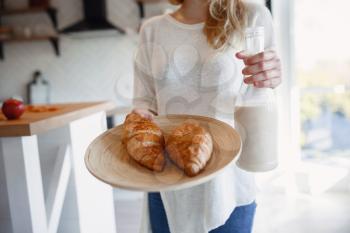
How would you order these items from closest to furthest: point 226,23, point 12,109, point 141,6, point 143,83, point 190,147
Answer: point 190,147 → point 226,23 → point 143,83 → point 12,109 → point 141,6

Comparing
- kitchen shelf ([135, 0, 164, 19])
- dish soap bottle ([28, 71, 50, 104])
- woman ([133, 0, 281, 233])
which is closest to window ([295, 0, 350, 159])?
kitchen shelf ([135, 0, 164, 19])

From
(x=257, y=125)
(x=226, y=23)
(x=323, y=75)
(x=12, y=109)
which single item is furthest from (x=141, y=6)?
(x=257, y=125)

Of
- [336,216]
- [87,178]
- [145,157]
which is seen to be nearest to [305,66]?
[336,216]

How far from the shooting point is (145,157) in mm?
501

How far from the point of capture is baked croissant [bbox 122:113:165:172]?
0.50m

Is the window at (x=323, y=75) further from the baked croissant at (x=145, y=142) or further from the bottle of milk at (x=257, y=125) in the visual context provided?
the baked croissant at (x=145, y=142)

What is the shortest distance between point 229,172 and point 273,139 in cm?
13

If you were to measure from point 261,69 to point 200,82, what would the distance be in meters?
0.16

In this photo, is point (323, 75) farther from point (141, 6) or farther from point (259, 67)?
point (259, 67)

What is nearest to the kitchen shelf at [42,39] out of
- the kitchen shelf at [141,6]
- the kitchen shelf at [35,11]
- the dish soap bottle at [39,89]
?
the kitchen shelf at [35,11]

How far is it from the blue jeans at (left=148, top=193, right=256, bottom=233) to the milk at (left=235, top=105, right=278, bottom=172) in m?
0.17

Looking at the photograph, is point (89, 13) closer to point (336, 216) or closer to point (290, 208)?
point (290, 208)

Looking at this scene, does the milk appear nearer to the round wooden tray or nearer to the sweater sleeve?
the round wooden tray

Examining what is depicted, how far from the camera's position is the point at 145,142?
521mm
